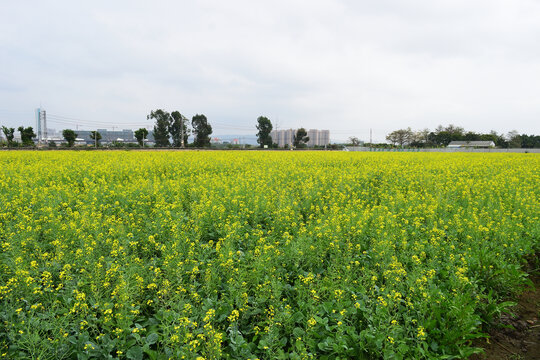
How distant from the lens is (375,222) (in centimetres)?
555

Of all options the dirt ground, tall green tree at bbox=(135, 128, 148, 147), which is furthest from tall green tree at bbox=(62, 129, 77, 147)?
the dirt ground

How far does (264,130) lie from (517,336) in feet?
228

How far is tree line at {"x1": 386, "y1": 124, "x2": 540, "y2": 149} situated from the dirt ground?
96605 millimetres

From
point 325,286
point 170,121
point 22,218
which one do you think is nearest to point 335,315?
point 325,286

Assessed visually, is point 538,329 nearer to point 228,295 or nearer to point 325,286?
point 325,286

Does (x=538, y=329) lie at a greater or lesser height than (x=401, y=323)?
lesser

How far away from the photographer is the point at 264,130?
235ft

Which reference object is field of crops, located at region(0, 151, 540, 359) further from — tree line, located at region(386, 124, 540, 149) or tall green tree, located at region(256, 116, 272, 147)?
tree line, located at region(386, 124, 540, 149)

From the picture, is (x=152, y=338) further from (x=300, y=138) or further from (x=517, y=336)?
(x=300, y=138)

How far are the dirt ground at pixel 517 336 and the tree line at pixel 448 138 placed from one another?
3803 inches

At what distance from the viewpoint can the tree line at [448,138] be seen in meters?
90.2

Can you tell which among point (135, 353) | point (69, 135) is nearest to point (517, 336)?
point (135, 353)

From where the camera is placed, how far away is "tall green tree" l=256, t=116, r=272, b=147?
234 ft

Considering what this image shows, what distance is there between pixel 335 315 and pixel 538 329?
2790mm
